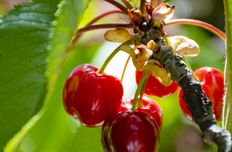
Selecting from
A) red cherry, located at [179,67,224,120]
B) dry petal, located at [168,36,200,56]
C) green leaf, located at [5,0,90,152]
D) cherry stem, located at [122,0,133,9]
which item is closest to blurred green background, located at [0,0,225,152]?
cherry stem, located at [122,0,133,9]

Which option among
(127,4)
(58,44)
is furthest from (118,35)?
(58,44)

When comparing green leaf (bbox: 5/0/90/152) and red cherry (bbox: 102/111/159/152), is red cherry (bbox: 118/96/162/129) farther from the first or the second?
green leaf (bbox: 5/0/90/152)

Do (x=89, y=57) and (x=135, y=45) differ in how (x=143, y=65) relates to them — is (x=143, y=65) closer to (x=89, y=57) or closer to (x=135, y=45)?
(x=135, y=45)

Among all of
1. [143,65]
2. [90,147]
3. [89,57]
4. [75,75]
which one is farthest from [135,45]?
[89,57]

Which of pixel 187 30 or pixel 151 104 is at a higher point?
pixel 151 104

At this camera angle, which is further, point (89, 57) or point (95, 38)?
point (95, 38)

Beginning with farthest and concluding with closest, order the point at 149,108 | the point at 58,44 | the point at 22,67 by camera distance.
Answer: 1. the point at 149,108
2. the point at 22,67
3. the point at 58,44

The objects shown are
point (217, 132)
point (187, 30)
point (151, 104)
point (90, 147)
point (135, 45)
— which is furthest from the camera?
point (187, 30)

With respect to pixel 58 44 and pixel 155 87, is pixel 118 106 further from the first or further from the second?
pixel 58 44
